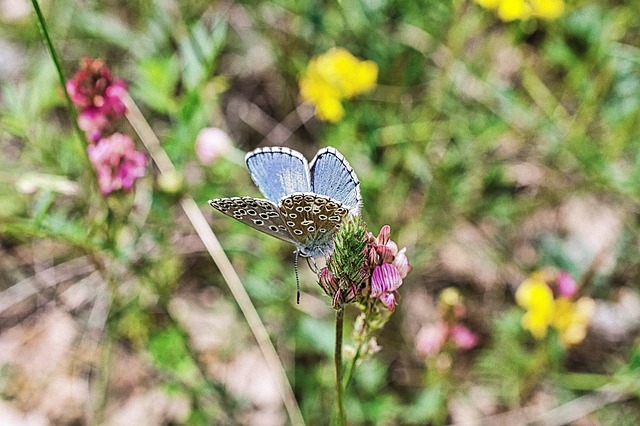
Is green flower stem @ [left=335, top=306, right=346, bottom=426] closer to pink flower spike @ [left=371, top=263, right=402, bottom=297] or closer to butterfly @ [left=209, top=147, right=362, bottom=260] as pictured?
pink flower spike @ [left=371, top=263, right=402, bottom=297]

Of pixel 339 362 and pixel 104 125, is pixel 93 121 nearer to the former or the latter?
pixel 104 125

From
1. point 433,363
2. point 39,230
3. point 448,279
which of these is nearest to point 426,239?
point 448,279

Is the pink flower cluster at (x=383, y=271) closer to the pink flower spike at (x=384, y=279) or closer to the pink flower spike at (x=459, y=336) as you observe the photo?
the pink flower spike at (x=384, y=279)

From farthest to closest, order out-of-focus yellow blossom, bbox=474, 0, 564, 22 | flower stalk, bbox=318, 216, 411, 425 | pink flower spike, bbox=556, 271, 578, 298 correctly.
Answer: out-of-focus yellow blossom, bbox=474, 0, 564, 22
pink flower spike, bbox=556, 271, 578, 298
flower stalk, bbox=318, 216, 411, 425

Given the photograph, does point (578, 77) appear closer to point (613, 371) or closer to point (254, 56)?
point (613, 371)

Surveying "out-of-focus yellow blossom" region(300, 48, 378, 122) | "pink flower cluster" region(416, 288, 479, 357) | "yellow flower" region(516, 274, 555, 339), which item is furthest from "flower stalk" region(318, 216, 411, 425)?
"out-of-focus yellow blossom" region(300, 48, 378, 122)

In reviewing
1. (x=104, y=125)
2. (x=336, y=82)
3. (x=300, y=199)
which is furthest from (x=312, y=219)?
(x=336, y=82)

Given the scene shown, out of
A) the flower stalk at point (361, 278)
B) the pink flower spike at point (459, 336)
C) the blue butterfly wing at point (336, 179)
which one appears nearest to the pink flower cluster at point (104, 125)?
the blue butterfly wing at point (336, 179)
